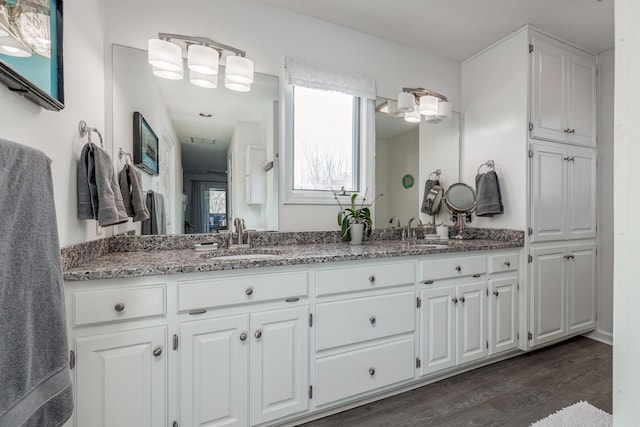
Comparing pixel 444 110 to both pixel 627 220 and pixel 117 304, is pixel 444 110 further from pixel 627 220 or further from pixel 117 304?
pixel 117 304

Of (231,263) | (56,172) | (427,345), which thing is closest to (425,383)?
(427,345)

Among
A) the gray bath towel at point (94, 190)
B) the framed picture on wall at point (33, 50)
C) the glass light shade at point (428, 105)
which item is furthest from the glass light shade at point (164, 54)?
the glass light shade at point (428, 105)

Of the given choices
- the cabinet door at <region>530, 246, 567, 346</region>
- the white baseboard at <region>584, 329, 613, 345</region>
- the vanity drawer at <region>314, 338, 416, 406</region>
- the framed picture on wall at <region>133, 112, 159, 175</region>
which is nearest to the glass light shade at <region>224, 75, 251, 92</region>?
the framed picture on wall at <region>133, 112, 159, 175</region>

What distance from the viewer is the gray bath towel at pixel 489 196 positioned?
2.37 m

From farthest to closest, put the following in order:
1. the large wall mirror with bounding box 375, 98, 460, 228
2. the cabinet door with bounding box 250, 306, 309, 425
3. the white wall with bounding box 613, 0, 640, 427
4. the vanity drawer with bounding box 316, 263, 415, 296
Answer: the large wall mirror with bounding box 375, 98, 460, 228 < the vanity drawer with bounding box 316, 263, 415, 296 < the cabinet door with bounding box 250, 306, 309, 425 < the white wall with bounding box 613, 0, 640, 427

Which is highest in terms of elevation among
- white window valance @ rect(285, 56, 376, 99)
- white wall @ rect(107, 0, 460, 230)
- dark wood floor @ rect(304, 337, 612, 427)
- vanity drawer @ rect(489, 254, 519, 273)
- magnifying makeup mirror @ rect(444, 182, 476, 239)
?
white wall @ rect(107, 0, 460, 230)

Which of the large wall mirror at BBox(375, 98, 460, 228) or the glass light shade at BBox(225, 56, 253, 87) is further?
the large wall mirror at BBox(375, 98, 460, 228)

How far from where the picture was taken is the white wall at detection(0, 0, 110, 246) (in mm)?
975

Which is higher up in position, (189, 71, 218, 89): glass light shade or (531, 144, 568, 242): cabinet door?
(189, 71, 218, 89): glass light shade

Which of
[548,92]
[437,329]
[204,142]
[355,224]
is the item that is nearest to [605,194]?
[548,92]

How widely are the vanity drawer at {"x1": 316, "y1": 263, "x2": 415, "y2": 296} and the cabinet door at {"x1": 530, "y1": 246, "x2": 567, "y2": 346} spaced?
4.01ft

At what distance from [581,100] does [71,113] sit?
3.50m

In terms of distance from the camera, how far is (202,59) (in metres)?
1.76

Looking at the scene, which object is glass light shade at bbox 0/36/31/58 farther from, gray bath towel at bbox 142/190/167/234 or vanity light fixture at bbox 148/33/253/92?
gray bath towel at bbox 142/190/167/234
